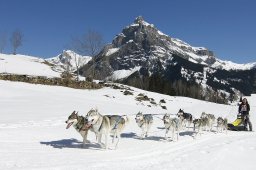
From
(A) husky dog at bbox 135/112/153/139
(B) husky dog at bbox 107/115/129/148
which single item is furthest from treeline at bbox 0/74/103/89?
(B) husky dog at bbox 107/115/129/148

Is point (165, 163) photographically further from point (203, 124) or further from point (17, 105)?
point (17, 105)

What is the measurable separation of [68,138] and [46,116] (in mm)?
8518

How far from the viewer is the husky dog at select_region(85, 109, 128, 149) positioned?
12789mm

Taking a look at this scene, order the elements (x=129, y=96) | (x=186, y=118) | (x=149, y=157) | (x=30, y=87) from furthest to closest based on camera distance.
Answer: (x=129, y=96)
(x=30, y=87)
(x=186, y=118)
(x=149, y=157)

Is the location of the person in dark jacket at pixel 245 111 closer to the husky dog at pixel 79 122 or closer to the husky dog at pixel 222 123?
the husky dog at pixel 222 123

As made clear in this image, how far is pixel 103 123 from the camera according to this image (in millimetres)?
13070

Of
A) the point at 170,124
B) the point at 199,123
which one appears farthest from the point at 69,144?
the point at 199,123

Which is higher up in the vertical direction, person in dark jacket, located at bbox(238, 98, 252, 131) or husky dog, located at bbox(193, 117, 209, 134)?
person in dark jacket, located at bbox(238, 98, 252, 131)

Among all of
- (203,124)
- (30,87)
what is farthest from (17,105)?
(203,124)

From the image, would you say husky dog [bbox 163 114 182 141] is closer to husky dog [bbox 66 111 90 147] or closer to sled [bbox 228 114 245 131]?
husky dog [bbox 66 111 90 147]

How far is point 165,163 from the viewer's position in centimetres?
1113

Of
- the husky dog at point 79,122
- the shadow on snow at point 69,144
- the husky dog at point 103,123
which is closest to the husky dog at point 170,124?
the husky dog at point 103,123

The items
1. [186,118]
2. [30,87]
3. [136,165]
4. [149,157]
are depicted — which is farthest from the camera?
[30,87]

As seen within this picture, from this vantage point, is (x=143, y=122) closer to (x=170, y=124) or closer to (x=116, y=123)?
(x=170, y=124)
